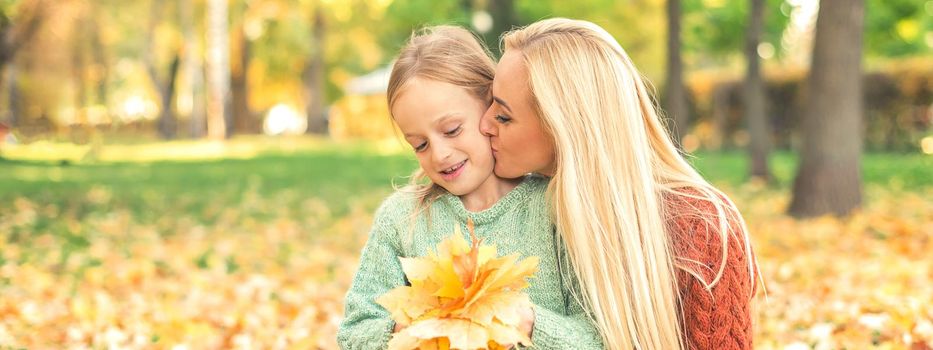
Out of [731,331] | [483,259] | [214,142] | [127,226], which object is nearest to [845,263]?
[731,331]

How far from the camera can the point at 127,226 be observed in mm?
8555

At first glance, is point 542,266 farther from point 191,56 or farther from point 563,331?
point 191,56

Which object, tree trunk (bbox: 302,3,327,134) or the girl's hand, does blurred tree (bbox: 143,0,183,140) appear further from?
the girl's hand

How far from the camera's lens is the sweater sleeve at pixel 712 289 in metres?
2.34

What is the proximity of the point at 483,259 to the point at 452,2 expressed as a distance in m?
13.6

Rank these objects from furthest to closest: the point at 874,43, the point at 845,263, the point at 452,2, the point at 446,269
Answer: the point at 874,43 < the point at 452,2 < the point at 845,263 < the point at 446,269

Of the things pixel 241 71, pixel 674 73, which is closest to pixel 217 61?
pixel 241 71

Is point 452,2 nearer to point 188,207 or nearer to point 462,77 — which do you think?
point 188,207

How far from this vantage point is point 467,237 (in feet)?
8.39

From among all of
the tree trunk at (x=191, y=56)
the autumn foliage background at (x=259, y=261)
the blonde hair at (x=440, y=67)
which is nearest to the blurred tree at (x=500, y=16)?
the autumn foliage background at (x=259, y=261)

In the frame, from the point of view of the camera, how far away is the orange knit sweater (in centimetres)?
234

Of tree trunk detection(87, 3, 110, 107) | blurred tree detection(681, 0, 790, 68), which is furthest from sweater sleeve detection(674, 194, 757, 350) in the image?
tree trunk detection(87, 3, 110, 107)

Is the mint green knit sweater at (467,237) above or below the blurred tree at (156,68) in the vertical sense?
below

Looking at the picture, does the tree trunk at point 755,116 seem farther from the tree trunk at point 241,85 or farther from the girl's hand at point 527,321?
the tree trunk at point 241,85
